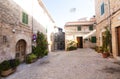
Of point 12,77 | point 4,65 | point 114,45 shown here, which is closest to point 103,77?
point 12,77

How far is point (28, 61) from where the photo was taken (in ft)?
33.6

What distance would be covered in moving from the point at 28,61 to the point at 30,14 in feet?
15.4

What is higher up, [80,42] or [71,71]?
[80,42]

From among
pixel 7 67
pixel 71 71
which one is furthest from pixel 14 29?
pixel 71 71

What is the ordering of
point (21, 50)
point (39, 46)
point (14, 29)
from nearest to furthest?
1. point (14, 29)
2. point (21, 50)
3. point (39, 46)

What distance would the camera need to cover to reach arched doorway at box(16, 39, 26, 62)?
988 cm

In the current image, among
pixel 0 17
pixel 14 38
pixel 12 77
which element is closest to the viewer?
pixel 12 77

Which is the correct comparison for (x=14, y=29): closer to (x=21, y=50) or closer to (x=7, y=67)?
(x=21, y=50)

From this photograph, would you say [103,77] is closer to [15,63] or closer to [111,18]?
[15,63]

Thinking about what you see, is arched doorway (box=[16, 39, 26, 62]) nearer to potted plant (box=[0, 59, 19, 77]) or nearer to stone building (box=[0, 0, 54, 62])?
stone building (box=[0, 0, 54, 62])

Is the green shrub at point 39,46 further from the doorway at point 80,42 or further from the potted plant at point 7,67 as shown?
the doorway at point 80,42

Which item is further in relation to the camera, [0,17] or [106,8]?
[106,8]

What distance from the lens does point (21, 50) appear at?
1056cm

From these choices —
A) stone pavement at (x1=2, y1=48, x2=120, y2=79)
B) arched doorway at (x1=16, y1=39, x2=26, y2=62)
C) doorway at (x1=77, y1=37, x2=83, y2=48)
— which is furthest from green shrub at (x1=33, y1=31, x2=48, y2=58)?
doorway at (x1=77, y1=37, x2=83, y2=48)
